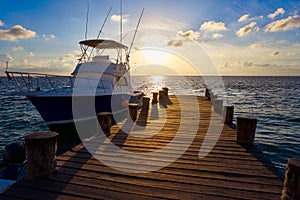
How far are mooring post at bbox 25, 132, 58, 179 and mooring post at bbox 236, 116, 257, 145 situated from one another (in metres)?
4.35

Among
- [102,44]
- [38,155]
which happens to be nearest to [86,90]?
[102,44]

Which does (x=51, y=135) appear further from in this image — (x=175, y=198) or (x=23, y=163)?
(x=23, y=163)

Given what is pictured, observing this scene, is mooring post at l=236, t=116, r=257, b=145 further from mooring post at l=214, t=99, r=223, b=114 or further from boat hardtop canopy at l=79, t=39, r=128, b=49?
boat hardtop canopy at l=79, t=39, r=128, b=49

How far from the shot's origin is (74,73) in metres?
13.5

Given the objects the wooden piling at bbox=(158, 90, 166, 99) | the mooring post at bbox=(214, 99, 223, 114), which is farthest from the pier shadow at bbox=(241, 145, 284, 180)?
the wooden piling at bbox=(158, 90, 166, 99)

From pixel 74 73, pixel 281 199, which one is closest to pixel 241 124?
pixel 281 199

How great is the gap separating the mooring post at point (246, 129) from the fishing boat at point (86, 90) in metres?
7.12

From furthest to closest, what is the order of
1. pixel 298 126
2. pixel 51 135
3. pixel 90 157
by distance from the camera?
pixel 298 126 < pixel 90 157 < pixel 51 135

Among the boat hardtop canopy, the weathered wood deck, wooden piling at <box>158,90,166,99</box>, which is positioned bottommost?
the weathered wood deck

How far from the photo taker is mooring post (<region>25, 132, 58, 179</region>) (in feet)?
10.2

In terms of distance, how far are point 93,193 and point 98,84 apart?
419 inches

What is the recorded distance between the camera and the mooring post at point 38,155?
10.2 feet

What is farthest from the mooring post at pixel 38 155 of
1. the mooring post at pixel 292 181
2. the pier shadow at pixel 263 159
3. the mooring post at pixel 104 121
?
the pier shadow at pixel 263 159

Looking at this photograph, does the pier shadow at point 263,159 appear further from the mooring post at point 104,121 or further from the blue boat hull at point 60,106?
the blue boat hull at point 60,106
